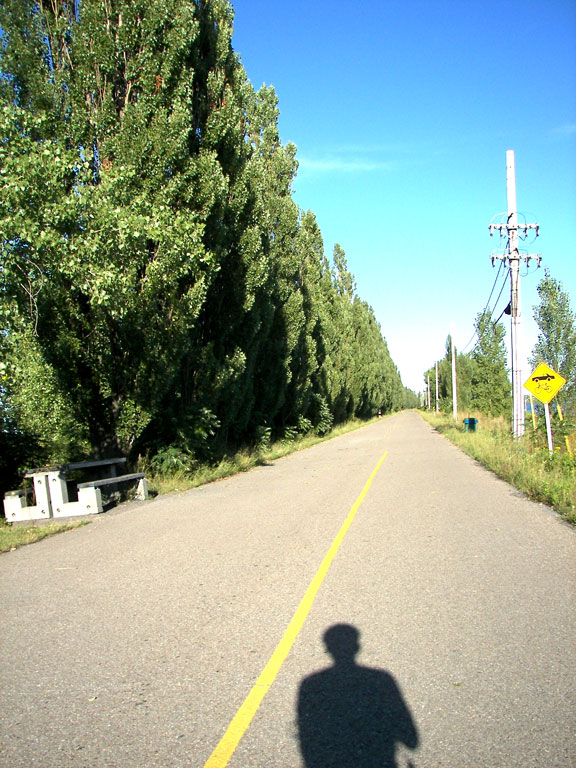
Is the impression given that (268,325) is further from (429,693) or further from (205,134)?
(429,693)

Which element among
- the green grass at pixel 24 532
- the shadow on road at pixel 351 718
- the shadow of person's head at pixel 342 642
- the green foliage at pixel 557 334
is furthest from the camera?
the green foliage at pixel 557 334

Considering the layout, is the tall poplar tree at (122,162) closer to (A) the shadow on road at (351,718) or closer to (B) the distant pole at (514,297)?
(A) the shadow on road at (351,718)

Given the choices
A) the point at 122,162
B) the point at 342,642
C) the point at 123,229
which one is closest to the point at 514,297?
the point at 122,162

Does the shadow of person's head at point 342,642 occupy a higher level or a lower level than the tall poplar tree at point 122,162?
lower

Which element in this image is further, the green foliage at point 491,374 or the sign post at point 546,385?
the green foliage at point 491,374

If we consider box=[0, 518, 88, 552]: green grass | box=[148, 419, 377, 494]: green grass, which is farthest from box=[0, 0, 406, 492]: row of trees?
box=[0, 518, 88, 552]: green grass

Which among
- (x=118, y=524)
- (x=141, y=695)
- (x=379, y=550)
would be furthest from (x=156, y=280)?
(x=141, y=695)

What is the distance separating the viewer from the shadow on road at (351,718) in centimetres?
323

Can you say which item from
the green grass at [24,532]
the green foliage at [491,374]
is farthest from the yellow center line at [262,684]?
the green foliage at [491,374]

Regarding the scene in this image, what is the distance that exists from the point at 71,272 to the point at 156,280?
371cm

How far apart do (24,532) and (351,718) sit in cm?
762

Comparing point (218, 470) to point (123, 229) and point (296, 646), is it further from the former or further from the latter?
point (296, 646)

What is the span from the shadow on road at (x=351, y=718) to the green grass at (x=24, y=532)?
6120 millimetres

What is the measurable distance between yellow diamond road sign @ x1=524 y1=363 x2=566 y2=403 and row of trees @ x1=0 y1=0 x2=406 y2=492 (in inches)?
309
